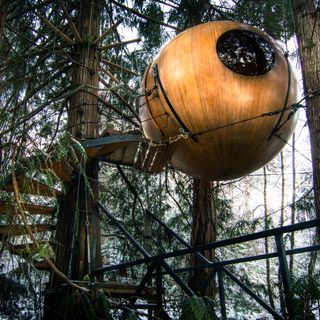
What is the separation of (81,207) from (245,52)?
89.5 inches

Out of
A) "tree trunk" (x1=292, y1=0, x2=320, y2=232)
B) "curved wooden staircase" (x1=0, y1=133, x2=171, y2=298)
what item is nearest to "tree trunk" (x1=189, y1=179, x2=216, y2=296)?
"curved wooden staircase" (x1=0, y1=133, x2=171, y2=298)

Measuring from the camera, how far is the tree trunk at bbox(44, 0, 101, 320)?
369 cm

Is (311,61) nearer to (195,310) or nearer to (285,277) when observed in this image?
(285,277)

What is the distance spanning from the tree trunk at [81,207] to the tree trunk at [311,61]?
5.67 feet

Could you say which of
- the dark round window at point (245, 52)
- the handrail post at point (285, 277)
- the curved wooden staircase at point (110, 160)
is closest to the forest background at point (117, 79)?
the curved wooden staircase at point (110, 160)

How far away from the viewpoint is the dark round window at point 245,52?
234 centimetres

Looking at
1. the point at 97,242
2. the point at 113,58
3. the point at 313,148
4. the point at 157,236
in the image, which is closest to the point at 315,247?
the point at 313,148

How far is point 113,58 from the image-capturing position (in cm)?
572

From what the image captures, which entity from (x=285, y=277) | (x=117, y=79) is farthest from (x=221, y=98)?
(x=117, y=79)

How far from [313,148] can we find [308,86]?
45 cm

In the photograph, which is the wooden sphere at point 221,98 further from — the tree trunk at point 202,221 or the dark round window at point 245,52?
the tree trunk at point 202,221

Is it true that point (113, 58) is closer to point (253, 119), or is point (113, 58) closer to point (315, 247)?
point (253, 119)

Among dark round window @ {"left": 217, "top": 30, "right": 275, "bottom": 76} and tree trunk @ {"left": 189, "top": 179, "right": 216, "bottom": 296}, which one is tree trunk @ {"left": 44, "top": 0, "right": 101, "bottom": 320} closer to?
tree trunk @ {"left": 189, "top": 179, "right": 216, "bottom": 296}

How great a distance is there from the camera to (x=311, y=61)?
285 centimetres
